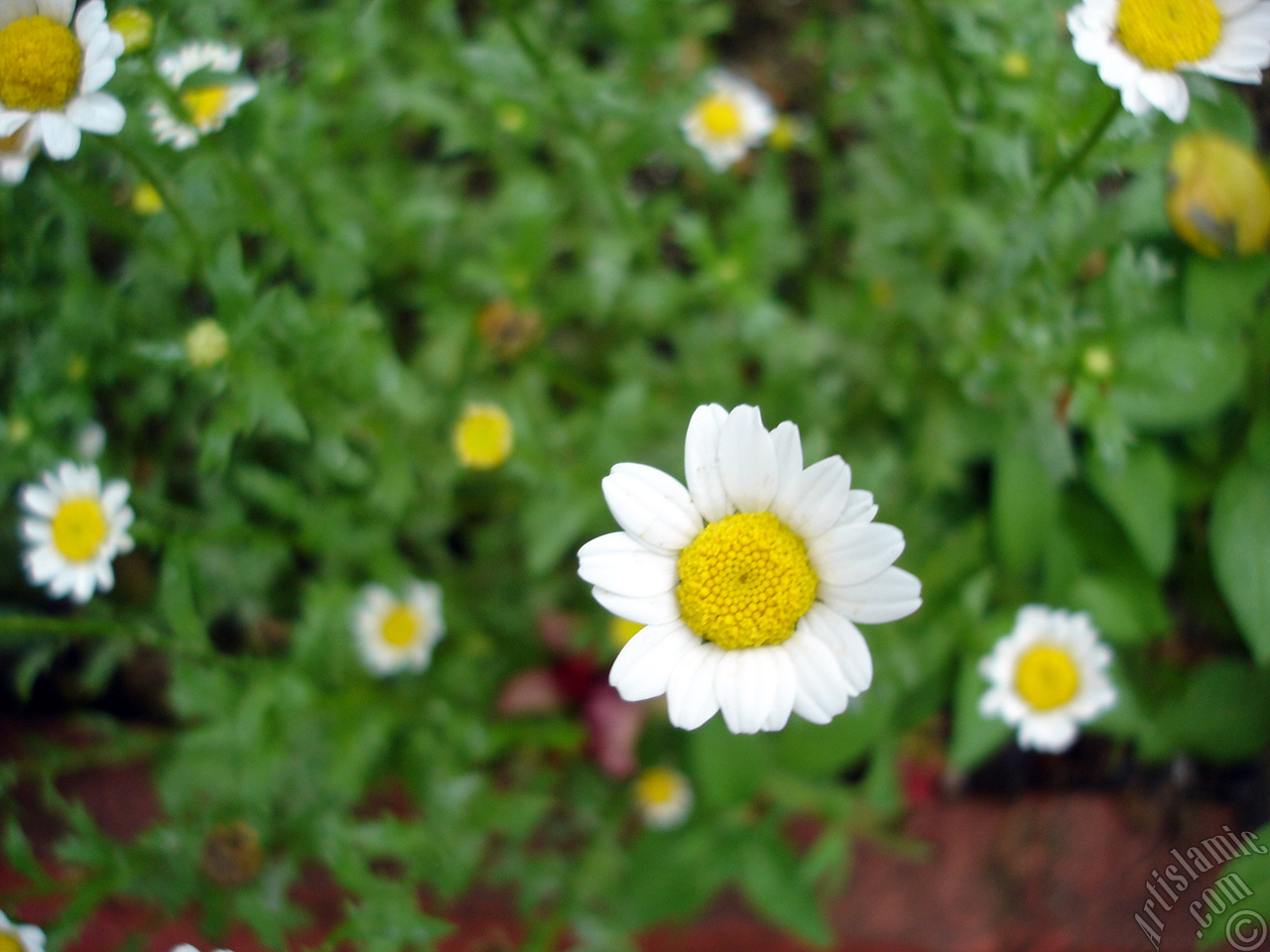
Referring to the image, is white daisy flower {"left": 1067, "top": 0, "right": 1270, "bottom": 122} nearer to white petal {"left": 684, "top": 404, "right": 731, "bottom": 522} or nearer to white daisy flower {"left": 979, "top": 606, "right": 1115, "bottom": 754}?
white petal {"left": 684, "top": 404, "right": 731, "bottom": 522}

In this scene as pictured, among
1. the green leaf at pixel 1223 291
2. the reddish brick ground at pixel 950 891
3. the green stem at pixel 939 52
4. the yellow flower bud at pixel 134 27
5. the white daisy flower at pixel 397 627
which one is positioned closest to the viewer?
the yellow flower bud at pixel 134 27

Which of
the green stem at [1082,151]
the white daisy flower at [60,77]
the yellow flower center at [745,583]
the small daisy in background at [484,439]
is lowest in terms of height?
the small daisy in background at [484,439]

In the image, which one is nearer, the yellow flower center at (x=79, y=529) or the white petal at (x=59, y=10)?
the white petal at (x=59, y=10)

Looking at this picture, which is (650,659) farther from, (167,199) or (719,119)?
(719,119)

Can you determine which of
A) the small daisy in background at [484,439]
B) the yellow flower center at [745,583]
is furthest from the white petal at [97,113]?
the yellow flower center at [745,583]

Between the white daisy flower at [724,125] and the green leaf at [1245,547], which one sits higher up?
the white daisy flower at [724,125]

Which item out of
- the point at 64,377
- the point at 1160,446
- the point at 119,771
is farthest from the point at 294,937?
the point at 1160,446

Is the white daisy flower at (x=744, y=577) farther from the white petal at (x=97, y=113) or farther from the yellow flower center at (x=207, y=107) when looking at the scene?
the yellow flower center at (x=207, y=107)

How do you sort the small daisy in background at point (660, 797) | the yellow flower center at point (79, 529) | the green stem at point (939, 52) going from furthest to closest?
the small daisy in background at point (660, 797), the yellow flower center at point (79, 529), the green stem at point (939, 52)
